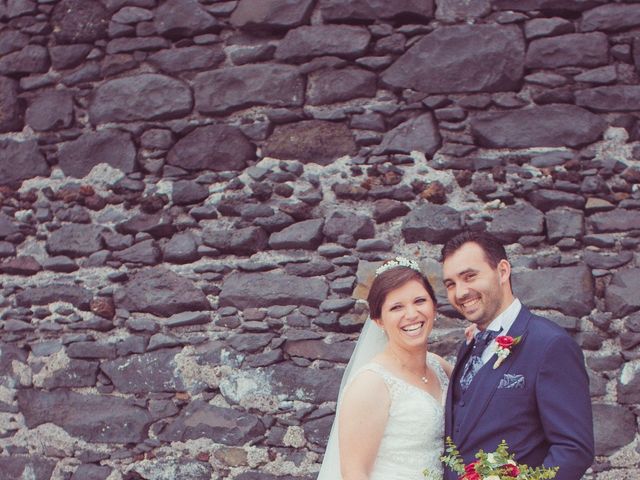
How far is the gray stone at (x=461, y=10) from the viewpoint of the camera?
13.6 feet

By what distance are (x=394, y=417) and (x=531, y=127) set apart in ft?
5.82

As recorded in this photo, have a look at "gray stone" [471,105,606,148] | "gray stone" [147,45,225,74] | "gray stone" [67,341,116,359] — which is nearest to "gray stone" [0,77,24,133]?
"gray stone" [147,45,225,74]

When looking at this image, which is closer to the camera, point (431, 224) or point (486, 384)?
point (486, 384)

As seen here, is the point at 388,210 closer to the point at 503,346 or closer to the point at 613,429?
the point at 613,429

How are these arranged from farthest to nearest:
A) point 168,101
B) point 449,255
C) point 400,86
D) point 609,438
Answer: point 168,101
point 400,86
point 609,438
point 449,255

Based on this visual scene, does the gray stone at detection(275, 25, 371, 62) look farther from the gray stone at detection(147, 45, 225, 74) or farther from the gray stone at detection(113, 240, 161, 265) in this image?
the gray stone at detection(113, 240, 161, 265)

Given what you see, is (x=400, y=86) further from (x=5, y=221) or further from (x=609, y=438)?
(x=5, y=221)

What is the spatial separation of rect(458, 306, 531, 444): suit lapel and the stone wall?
1.17 m

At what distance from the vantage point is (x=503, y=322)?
9.21 feet

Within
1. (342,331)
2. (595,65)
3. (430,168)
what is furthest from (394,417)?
(595,65)

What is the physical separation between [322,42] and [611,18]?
57.7 inches

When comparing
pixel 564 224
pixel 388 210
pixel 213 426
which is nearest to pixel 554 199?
pixel 564 224

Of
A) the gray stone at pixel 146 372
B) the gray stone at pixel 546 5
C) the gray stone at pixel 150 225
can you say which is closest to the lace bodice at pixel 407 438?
the gray stone at pixel 146 372

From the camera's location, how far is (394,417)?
3.00 m
